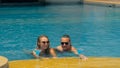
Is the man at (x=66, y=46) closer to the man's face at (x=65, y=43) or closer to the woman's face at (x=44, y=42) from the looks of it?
the man's face at (x=65, y=43)

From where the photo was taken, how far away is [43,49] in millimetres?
6738

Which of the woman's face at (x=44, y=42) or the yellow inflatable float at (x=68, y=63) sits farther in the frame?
the woman's face at (x=44, y=42)

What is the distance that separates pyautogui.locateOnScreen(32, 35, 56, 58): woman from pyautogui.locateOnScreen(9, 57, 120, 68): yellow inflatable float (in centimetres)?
23

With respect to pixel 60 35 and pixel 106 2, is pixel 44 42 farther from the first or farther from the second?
pixel 106 2

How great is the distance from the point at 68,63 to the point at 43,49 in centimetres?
71

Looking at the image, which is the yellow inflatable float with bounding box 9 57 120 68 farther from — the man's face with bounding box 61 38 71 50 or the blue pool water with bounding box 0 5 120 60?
the blue pool water with bounding box 0 5 120 60

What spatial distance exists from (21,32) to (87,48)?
3596 millimetres

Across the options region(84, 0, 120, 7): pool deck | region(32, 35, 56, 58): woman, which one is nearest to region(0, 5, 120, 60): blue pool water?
region(32, 35, 56, 58): woman

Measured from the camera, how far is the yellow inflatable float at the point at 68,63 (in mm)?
5988

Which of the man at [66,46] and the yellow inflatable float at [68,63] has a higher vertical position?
the man at [66,46]

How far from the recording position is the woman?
6.47 meters

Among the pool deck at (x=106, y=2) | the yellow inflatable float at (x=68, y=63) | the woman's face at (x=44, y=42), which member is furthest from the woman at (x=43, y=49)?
the pool deck at (x=106, y=2)

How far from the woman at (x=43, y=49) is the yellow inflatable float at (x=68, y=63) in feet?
0.77

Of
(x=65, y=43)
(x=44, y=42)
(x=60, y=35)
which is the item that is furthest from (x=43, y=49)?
(x=60, y=35)
